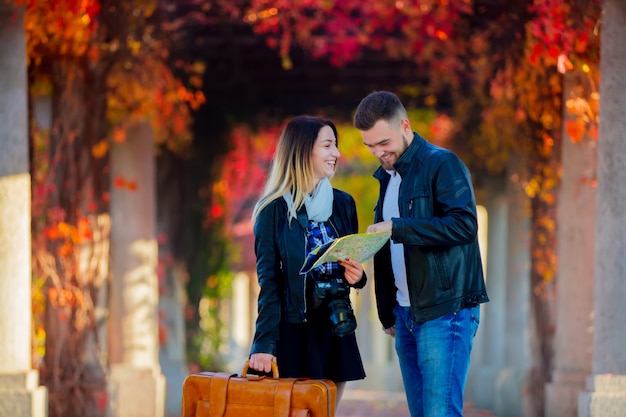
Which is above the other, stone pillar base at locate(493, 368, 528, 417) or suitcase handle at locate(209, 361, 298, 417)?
suitcase handle at locate(209, 361, 298, 417)

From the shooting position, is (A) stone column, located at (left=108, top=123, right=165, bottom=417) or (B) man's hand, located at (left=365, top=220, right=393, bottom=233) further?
(A) stone column, located at (left=108, top=123, right=165, bottom=417)

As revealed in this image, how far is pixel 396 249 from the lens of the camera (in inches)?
187

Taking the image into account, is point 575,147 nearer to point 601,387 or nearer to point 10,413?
point 601,387

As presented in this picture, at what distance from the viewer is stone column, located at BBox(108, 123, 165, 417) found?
10.7 meters

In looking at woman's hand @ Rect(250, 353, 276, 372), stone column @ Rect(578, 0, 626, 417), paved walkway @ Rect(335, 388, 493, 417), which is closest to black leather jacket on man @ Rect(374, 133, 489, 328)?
woman's hand @ Rect(250, 353, 276, 372)

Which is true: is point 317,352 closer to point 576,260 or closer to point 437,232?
point 437,232

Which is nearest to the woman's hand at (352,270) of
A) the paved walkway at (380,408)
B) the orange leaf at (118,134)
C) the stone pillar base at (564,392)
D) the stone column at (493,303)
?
the stone pillar base at (564,392)

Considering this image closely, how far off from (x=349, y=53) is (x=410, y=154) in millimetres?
6319

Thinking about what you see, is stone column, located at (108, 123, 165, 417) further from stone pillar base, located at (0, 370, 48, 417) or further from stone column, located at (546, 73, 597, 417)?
stone column, located at (546, 73, 597, 417)

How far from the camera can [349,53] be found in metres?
10.8

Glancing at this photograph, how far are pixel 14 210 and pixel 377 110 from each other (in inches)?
124

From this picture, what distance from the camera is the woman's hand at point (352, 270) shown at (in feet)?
15.1

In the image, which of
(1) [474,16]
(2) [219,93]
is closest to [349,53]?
(1) [474,16]

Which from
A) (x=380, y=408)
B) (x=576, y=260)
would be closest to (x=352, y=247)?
(x=576, y=260)
